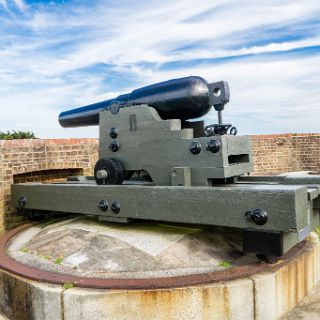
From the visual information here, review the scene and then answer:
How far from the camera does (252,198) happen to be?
323 centimetres

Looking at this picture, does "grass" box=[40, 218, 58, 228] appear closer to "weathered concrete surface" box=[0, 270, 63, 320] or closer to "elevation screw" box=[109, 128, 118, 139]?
"weathered concrete surface" box=[0, 270, 63, 320]

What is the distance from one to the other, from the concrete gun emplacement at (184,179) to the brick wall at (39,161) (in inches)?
39.0

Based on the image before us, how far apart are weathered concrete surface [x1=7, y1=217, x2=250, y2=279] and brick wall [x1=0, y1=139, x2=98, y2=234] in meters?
1.30

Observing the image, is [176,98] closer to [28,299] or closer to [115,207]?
[115,207]

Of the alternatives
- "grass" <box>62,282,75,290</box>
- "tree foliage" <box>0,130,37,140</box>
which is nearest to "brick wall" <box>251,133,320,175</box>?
"tree foliage" <box>0,130,37,140</box>

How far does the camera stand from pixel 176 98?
4062 millimetres

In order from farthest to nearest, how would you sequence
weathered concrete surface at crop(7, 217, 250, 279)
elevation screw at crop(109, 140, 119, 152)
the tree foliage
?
Result: the tree foliage < elevation screw at crop(109, 140, 119, 152) < weathered concrete surface at crop(7, 217, 250, 279)

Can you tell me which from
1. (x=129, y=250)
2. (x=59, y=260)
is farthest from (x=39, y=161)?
(x=129, y=250)

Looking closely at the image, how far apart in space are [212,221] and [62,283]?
1.28 metres

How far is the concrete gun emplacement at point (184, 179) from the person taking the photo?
325 cm

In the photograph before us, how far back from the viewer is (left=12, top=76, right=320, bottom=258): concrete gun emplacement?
3.25m

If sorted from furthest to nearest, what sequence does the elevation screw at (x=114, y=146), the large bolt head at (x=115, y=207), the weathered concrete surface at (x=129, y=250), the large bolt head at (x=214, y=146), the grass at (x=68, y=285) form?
1. the elevation screw at (x=114, y=146)
2. the large bolt head at (x=115, y=207)
3. the large bolt head at (x=214, y=146)
4. the weathered concrete surface at (x=129, y=250)
5. the grass at (x=68, y=285)

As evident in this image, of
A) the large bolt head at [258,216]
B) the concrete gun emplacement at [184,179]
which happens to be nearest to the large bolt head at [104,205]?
the concrete gun emplacement at [184,179]

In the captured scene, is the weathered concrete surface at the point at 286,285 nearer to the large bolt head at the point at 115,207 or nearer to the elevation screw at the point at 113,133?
the large bolt head at the point at 115,207
